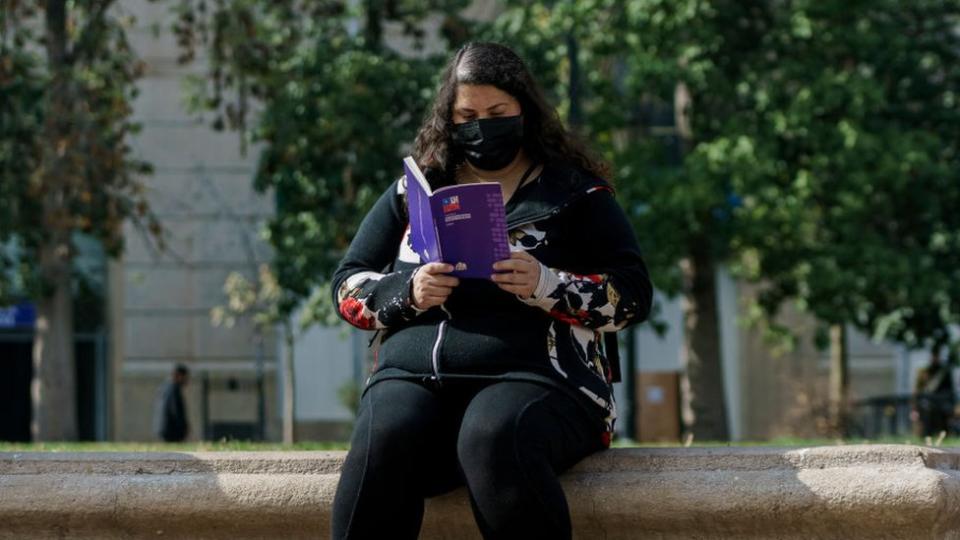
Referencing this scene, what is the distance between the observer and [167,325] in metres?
22.7

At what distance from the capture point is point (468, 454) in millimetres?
4297

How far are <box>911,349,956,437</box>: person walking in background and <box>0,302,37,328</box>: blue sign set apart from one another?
10410mm

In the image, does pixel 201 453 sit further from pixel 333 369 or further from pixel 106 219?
pixel 333 369

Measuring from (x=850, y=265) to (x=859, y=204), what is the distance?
1.89 ft

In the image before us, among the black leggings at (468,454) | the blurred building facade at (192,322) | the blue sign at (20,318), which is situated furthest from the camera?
the blue sign at (20,318)

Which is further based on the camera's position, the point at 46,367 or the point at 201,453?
the point at 46,367

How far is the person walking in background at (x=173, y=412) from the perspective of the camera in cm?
1944

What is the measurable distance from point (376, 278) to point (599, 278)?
584 millimetres

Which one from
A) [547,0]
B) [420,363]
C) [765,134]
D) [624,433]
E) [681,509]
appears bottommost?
[624,433]

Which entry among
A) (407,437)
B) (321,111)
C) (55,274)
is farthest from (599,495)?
(55,274)

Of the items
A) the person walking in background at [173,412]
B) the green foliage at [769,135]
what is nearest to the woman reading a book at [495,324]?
the green foliage at [769,135]

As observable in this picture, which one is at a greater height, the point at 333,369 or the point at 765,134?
the point at 765,134

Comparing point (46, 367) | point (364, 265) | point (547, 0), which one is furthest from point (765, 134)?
point (364, 265)

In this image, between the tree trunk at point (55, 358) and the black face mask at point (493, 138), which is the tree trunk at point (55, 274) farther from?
the black face mask at point (493, 138)
